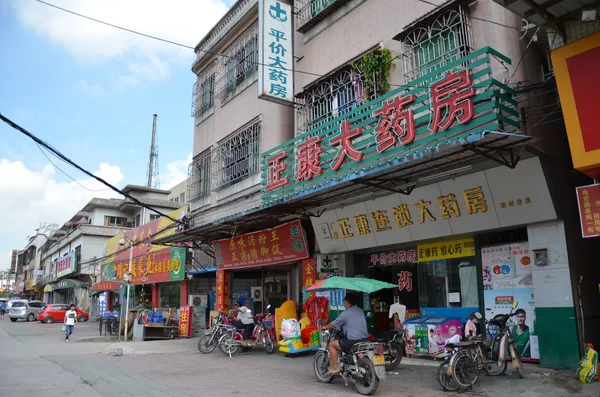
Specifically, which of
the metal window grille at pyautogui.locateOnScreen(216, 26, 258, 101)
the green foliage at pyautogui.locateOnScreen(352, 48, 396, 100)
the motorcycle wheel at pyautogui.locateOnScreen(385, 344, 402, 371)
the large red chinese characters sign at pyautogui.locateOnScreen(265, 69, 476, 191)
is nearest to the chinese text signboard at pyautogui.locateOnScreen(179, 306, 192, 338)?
the large red chinese characters sign at pyautogui.locateOnScreen(265, 69, 476, 191)

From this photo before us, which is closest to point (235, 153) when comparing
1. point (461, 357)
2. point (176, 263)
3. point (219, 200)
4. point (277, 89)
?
point (219, 200)

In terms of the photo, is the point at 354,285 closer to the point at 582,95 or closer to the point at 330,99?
the point at 582,95

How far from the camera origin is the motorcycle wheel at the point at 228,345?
518 inches

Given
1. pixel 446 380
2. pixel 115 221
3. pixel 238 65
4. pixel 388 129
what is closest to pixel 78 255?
pixel 115 221

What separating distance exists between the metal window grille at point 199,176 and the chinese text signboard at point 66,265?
86.3 feet

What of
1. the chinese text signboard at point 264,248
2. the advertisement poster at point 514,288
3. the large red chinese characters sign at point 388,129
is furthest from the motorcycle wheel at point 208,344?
the advertisement poster at point 514,288

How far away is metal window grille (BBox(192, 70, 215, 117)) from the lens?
20.6m

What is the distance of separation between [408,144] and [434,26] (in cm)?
305

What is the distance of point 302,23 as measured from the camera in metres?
15.2

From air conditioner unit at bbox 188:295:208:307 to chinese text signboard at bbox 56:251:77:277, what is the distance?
1003 inches

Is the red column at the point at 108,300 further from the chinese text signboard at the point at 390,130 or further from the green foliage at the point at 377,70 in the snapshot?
the green foliage at the point at 377,70

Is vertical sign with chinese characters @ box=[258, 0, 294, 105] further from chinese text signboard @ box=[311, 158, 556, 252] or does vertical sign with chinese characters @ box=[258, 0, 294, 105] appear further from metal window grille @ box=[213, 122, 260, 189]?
chinese text signboard @ box=[311, 158, 556, 252]

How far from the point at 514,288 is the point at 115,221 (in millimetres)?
43657

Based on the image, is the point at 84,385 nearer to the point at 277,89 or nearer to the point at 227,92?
the point at 277,89
